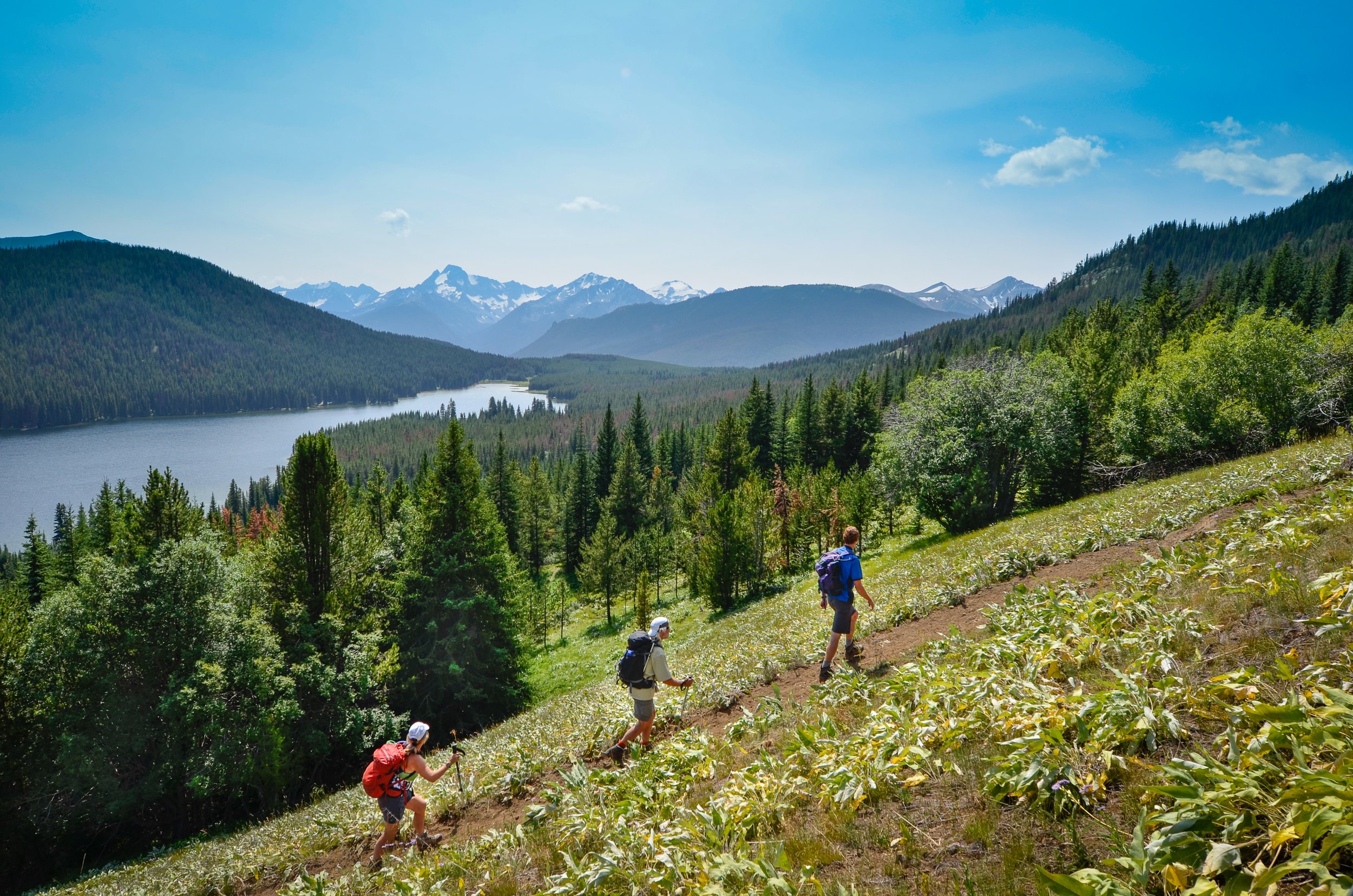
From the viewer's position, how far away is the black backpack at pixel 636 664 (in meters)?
9.28

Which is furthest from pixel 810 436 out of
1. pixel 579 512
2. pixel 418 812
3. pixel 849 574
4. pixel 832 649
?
pixel 418 812

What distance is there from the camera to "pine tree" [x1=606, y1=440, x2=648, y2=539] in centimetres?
6106

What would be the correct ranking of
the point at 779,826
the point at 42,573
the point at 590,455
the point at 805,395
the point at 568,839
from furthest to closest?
the point at 590,455 → the point at 805,395 → the point at 42,573 → the point at 568,839 → the point at 779,826

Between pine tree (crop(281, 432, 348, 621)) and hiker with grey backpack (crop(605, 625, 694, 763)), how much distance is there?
2134 cm

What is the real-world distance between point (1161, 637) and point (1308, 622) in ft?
3.94

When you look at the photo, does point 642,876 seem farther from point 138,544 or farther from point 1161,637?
point 138,544

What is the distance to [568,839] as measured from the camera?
686 centimetres

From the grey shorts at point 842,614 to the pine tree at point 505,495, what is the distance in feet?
176

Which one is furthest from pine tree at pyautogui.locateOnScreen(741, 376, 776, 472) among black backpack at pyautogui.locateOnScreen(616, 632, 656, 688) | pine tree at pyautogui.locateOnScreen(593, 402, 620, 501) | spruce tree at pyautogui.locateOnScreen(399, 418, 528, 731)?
black backpack at pyautogui.locateOnScreen(616, 632, 656, 688)

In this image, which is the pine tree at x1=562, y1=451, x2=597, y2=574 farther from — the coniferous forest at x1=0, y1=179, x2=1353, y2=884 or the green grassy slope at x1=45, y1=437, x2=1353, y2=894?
the green grassy slope at x1=45, y1=437, x2=1353, y2=894

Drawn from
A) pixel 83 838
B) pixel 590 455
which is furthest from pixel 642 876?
pixel 590 455

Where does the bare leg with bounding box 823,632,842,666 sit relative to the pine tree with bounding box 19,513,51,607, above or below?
above

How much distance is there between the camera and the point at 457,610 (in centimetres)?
2614

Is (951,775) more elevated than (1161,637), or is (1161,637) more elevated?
(1161,637)
